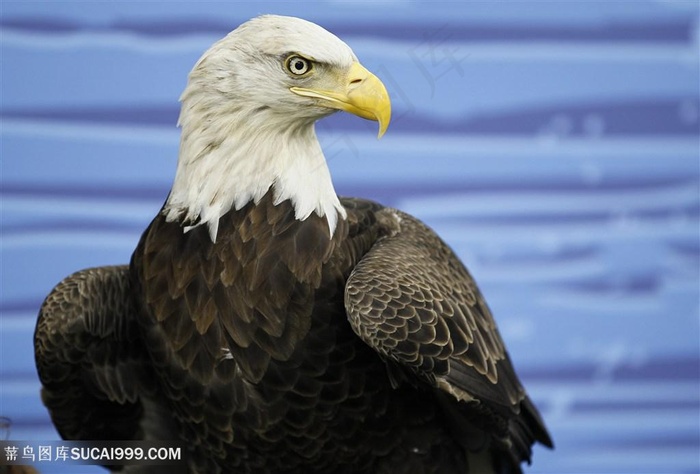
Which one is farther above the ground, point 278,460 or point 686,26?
point 686,26

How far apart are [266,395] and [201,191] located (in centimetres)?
63

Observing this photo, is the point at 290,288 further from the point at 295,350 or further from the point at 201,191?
the point at 201,191

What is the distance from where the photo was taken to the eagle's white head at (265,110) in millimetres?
2678

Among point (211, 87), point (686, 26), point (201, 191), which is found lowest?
point (201, 191)

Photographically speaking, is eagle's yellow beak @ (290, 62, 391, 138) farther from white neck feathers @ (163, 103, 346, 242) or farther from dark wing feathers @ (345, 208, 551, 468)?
dark wing feathers @ (345, 208, 551, 468)

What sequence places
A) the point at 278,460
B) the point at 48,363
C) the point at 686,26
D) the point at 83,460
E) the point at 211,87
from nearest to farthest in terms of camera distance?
the point at 211,87
the point at 278,460
the point at 48,363
the point at 83,460
the point at 686,26

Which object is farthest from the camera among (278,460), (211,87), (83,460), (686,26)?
(686,26)

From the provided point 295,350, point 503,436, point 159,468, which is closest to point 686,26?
point 503,436

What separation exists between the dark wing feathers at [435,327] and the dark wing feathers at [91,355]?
862 mm

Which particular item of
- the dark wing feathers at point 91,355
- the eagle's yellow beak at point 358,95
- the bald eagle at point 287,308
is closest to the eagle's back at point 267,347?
the bald eagle at point 287,308

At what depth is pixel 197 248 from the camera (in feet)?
9.22

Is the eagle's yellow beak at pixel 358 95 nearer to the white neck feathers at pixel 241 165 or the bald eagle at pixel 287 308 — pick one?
the bald eagle at pixel 287 308

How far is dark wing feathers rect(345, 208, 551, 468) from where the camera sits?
2674 millimetres

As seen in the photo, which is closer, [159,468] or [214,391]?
[214,391]
